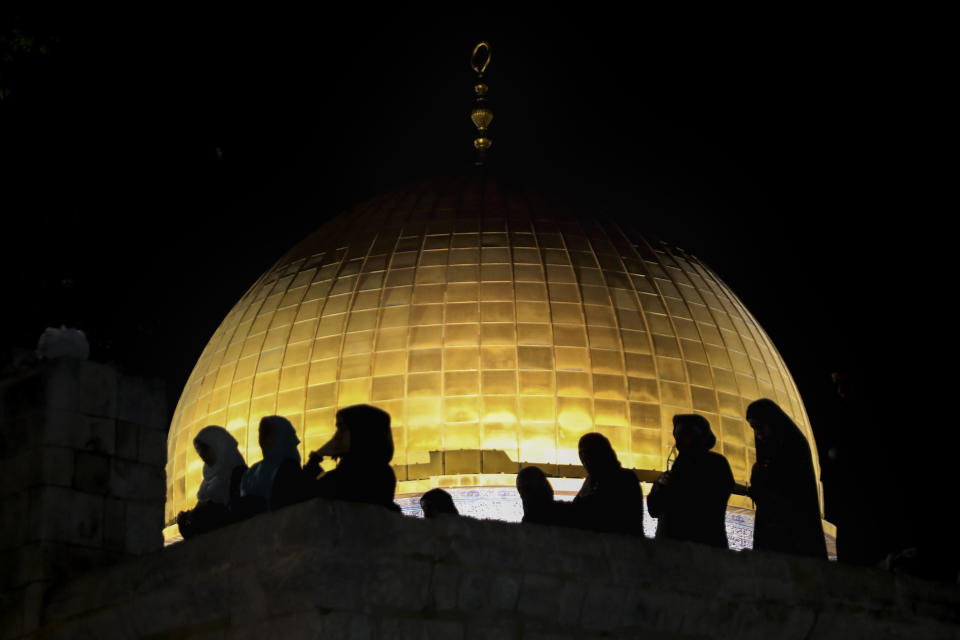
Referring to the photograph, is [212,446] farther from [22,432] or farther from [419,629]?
[419,629]

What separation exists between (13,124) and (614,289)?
8851mm

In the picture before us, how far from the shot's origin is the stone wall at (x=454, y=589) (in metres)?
5.98

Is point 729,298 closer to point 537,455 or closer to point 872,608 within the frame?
point 537,455

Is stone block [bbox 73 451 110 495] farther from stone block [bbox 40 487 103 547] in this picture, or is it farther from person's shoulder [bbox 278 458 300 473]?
person's shoulder [bbox 278 458 300 473]

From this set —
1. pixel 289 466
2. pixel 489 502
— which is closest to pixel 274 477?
pixel 289 466

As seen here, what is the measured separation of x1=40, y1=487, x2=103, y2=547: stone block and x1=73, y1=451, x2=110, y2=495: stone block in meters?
0.04

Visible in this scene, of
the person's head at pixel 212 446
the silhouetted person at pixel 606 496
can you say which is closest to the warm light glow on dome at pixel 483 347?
the person's head at pixel 212 446

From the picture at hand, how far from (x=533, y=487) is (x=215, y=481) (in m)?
1.95

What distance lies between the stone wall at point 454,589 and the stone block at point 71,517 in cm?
26

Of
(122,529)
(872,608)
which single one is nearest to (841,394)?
(872,608)

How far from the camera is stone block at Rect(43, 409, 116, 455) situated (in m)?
7.21

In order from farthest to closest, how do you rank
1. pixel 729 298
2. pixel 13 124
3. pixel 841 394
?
pixel 729 298 < pixel 13 124 < pixel 841 394

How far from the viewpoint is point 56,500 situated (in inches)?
280

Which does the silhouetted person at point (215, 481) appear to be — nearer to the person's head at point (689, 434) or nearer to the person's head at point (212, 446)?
the person's head at point (212, 446)
